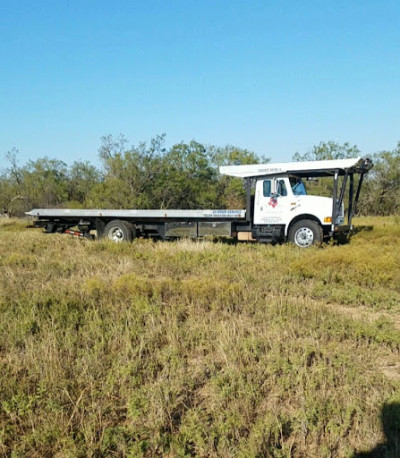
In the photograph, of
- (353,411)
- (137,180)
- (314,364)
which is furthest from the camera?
(137,180)

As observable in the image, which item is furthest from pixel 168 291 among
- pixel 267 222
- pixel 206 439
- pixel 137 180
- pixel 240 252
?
pixel 137 180

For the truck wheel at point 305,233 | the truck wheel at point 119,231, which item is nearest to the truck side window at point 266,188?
the truck wheel at point 305,233

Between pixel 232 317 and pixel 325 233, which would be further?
pixel 325 233

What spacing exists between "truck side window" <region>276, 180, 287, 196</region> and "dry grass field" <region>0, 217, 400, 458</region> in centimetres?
540

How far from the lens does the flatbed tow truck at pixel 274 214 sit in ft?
39.2

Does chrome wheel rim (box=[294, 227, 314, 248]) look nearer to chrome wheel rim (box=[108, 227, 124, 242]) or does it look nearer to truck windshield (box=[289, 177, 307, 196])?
truck windshield (box=[289, 177, 307, 196])

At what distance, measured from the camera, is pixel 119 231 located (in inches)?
549

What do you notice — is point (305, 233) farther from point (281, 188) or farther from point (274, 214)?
point (281, 188)

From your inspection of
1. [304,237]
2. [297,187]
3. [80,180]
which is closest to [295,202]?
[297,187]

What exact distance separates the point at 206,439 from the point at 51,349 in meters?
1.99

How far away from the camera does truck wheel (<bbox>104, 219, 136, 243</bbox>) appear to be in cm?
1365

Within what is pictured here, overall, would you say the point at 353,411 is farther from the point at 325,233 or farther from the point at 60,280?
the point at 325,233

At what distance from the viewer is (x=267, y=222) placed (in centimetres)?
1256

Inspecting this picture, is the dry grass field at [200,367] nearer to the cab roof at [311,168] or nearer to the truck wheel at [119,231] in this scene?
the cab roof at [311,168]
